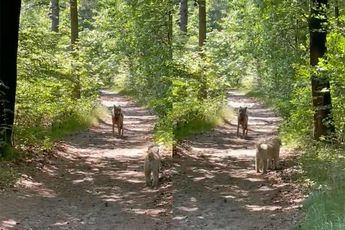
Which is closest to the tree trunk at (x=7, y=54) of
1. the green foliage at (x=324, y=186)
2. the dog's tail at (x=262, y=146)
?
the dog's tail at (x=262, y=146)

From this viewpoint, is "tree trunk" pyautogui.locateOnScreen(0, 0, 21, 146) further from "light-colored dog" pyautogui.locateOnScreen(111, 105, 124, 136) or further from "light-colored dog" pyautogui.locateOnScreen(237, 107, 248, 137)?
"light-colored dog" pyautogui.locateOnScreen(237, 107, 248, 137)

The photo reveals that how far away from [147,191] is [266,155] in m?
2.93

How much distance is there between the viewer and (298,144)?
13914 mm

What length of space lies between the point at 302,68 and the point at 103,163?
512cm

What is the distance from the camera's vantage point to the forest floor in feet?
26.6

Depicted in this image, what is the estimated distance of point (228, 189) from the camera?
1002 centimetres

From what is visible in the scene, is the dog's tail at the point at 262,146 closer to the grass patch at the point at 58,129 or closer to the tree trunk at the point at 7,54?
the grass patch at the point at 58,129

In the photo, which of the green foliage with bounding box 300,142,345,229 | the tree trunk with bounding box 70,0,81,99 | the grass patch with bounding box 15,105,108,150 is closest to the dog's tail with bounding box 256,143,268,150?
the green foliage with bounding box 300,142,345,229

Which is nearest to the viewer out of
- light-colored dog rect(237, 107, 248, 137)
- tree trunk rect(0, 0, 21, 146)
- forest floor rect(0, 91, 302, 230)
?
forest floor rect(0, 91, 302, 230)

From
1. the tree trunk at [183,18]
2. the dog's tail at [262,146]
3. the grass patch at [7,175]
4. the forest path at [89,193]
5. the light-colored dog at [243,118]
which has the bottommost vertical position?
the forest path at [89,193]

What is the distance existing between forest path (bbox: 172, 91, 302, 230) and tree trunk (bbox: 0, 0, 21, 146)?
3.90 meters

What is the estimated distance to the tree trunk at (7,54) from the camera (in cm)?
1170

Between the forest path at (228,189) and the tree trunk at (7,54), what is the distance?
154 inches

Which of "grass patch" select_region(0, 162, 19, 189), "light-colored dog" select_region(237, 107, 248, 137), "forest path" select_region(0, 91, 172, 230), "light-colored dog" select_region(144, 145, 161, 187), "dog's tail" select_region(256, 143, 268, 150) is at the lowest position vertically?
"forest path" select_region(0, 91, 172, 230)
